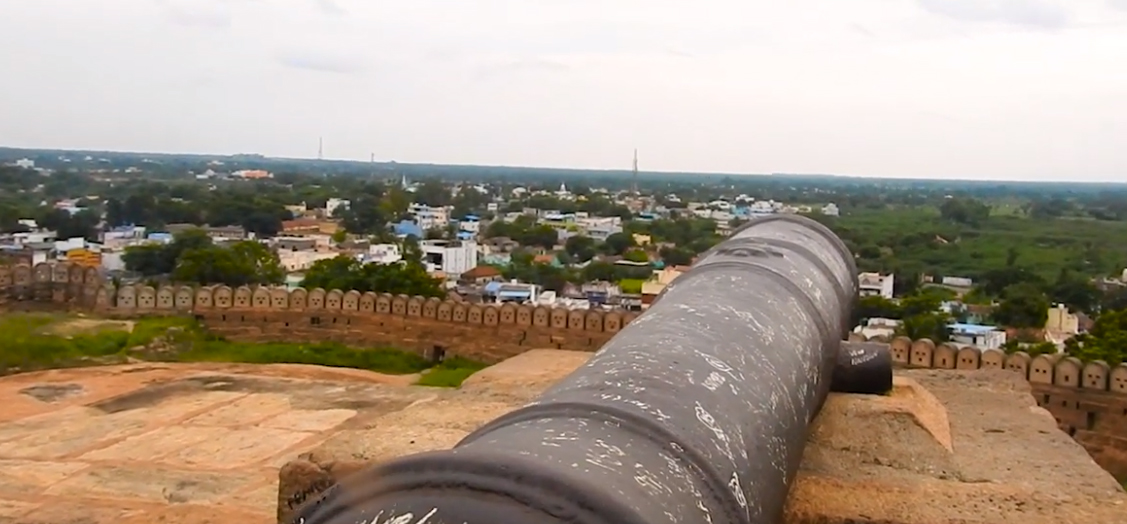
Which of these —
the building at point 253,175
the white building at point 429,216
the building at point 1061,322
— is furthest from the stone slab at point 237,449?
the building at point 253,175

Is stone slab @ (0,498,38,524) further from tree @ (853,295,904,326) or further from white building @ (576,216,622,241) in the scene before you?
white building @ (576,216,622,241)

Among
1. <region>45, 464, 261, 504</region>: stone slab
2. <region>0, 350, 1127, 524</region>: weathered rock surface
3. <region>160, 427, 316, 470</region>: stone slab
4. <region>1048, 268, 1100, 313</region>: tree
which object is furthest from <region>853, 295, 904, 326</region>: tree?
<region>45, 464, 261, 504</region>: stone slab

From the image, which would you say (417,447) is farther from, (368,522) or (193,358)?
(193,358)

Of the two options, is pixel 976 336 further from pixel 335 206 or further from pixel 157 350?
pixel 335 206

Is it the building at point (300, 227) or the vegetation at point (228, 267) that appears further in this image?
the building at point (300, 227)

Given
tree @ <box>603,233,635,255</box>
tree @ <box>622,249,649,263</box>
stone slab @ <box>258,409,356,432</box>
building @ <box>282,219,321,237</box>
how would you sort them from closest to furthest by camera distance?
stone slab @ <box>258,409,356,432</box>, tree @ <box>622,249,649,263</box>, building @ <box>282,219,321,237</box>, tree @ <box>603,233,635,255</box>

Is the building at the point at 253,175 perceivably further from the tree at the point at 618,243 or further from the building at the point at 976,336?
the building at the point at 976,336

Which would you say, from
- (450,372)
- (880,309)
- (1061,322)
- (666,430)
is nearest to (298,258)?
(880,309)
